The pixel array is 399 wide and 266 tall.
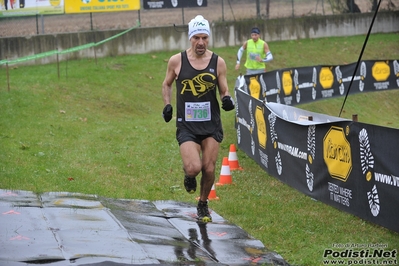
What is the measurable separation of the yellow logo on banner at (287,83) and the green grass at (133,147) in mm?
930

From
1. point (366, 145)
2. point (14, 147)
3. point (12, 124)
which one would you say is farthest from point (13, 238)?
point (12, 124)

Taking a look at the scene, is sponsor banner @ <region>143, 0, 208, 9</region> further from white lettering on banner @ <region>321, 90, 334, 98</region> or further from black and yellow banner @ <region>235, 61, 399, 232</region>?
black and yellow banner @ <region>235, 61, 399, 232</region>

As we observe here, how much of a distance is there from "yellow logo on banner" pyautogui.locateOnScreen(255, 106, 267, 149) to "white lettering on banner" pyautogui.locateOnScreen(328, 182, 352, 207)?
3.25 meters

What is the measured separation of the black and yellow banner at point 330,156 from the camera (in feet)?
28.3

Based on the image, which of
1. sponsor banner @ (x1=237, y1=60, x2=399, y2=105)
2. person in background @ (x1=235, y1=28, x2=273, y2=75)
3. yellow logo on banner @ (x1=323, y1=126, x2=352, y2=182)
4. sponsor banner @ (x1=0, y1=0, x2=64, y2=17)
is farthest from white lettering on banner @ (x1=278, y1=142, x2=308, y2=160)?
sponsor banner @ (x1=0, y1=0, x2=64, y2=17)

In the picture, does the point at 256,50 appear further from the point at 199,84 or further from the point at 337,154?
the point at 199,84

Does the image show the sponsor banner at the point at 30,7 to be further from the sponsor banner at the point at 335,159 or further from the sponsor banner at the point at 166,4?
the sponsor banner at the point at 335,159

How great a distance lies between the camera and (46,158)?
1395 cm

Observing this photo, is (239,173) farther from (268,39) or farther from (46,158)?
(268,39)

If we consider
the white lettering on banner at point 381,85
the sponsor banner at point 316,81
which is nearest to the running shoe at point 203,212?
the sponsor banner at point 316,81

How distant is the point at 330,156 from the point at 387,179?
1606mm

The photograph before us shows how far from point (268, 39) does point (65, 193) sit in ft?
78.1

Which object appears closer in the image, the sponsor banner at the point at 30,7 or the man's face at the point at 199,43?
the man's face at the point at 199,43

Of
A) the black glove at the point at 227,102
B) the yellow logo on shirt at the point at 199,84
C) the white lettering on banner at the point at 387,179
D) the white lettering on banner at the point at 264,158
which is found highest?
the yellow logo on shirt at the point at 199,84
